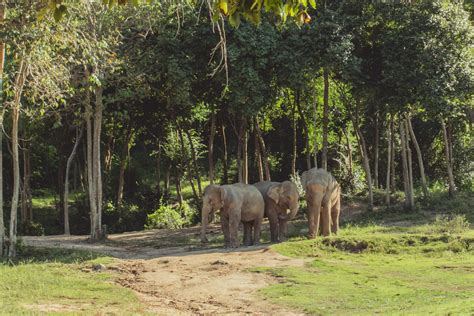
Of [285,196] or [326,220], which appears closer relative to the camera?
[326,220]

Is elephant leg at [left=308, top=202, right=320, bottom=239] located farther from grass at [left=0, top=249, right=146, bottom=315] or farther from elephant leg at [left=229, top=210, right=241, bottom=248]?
grass at [left=0, top=249, right=146, bottom=315]

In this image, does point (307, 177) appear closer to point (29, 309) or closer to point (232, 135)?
point (29, 309)

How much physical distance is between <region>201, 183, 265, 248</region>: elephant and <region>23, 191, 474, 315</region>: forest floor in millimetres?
681

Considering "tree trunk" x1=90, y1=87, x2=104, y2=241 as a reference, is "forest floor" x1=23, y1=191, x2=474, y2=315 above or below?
below

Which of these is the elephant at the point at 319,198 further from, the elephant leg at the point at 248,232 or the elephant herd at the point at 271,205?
the elephant leg at the point at 248,232

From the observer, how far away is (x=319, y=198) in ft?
65.0

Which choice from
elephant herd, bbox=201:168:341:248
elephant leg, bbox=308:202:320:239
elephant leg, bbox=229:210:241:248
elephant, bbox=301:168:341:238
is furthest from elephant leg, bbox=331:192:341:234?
elephant leg, bbox=229:210:241:248

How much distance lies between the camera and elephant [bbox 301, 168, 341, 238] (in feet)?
64.5

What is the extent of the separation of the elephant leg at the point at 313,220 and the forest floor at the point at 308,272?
1006 millimetres

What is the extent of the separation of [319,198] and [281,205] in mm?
1462

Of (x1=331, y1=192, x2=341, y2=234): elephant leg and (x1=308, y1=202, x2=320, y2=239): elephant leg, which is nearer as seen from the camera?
(x1=308, y1=202, x2=320, y2=239): elephant leg

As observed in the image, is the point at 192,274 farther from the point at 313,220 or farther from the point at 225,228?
the point at 313,220

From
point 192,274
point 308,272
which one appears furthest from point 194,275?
point 308,272

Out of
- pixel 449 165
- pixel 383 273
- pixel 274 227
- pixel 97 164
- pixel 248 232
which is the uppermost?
pixel 97 164
